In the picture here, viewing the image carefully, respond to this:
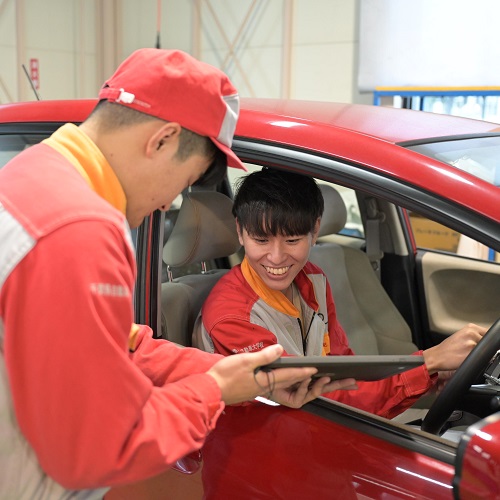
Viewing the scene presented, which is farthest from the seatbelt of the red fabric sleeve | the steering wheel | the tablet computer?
the red fabric sleeve

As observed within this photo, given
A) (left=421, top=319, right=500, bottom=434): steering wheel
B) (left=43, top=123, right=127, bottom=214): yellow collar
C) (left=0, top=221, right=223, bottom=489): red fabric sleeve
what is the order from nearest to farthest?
(left=0, top=221, right=223, bottom=489): red fabric sleeve
(left=43, top=123, right=127, bottom=214): yellow collar
(left=421, top=319, right=500, bottom=434): steering wheel

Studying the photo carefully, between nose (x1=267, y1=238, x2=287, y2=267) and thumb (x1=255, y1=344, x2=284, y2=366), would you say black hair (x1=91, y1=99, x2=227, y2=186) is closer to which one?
thumb (x1=255, y1=344, x2=284, y2=366)

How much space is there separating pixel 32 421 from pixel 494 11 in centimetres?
542

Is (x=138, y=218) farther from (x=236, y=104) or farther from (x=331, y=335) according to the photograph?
(x=331, y=335)

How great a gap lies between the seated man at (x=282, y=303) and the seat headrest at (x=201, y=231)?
8cm

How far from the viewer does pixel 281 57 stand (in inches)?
279

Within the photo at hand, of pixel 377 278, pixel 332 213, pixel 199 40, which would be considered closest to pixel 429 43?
pixel 199 40

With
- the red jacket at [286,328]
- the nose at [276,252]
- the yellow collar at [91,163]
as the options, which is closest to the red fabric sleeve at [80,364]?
the yellow collar at [91,163]

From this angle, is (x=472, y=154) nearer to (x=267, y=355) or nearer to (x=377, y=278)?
(x=267, y=355)

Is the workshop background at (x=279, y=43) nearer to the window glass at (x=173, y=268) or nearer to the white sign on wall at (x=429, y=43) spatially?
the white sign on wall at (x=429, y=43)

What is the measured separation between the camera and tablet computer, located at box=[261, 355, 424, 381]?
1.29m

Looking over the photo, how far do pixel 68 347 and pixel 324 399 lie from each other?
70 centimetres

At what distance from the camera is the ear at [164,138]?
1.14 metres

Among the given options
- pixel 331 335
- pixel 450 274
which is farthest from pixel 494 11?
pixel 331 335
